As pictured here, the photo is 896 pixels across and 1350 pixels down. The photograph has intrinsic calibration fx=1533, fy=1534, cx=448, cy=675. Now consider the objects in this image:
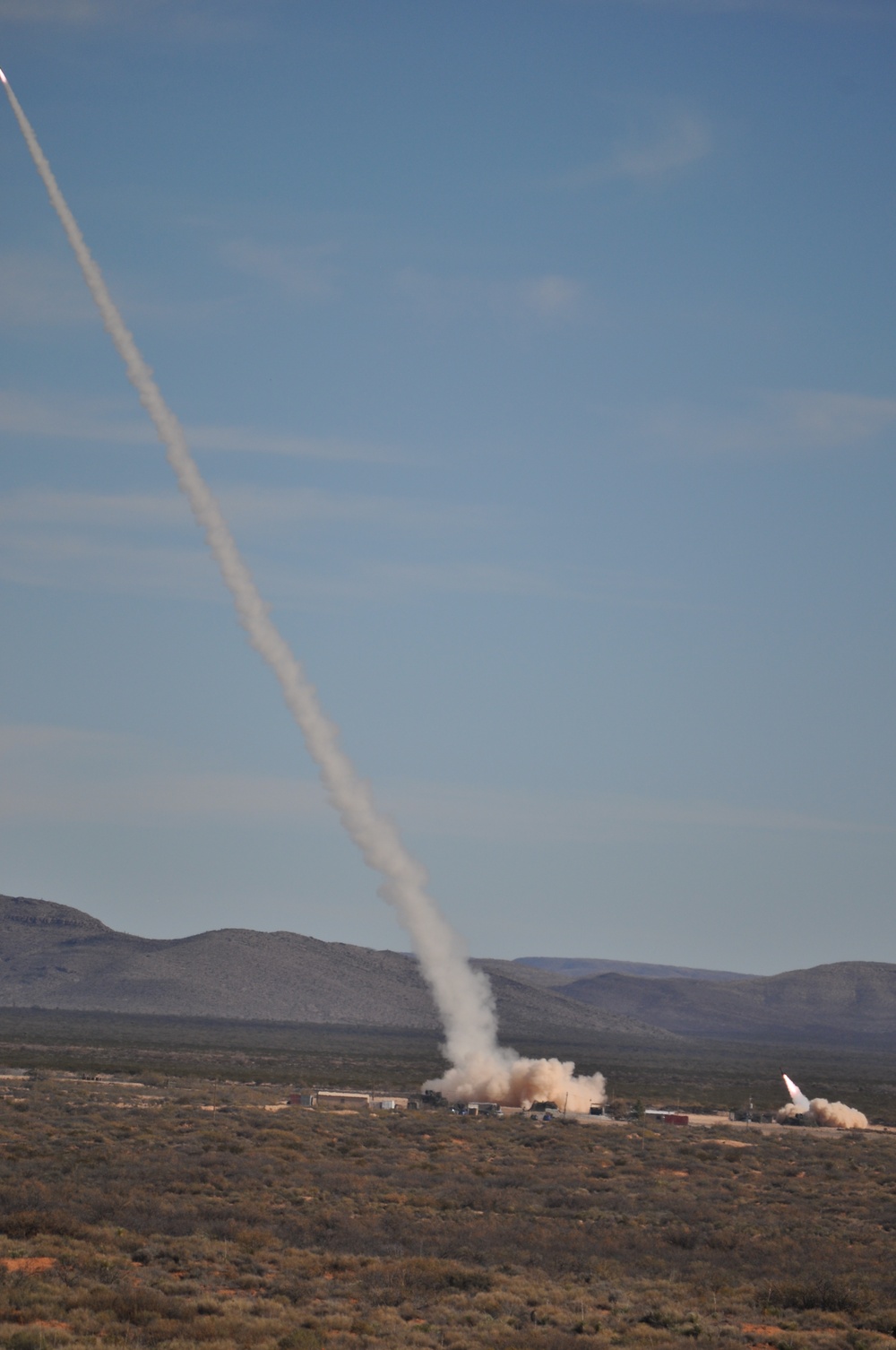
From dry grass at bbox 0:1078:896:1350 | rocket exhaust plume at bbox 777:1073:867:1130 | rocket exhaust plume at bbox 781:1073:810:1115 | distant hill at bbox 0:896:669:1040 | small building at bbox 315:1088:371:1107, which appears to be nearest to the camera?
dry grass at bbox 0:1078:896:1350

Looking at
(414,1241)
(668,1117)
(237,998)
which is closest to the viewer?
(414,1241)

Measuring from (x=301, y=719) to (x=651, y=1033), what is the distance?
148m

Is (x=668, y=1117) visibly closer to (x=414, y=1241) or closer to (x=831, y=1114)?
(x=831, y=1114)

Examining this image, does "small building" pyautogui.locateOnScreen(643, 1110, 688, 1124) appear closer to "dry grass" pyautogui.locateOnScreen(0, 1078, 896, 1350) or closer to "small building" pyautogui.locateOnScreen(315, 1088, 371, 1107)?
"small building" pyautogui.locateOnScreen(315, 1088, 371, 1107)

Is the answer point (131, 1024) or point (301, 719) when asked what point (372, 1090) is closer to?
point (301, 719)

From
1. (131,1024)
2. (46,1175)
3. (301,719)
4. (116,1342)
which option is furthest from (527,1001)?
(116,1342)

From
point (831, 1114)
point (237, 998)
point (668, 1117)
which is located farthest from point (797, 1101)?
point (237, 998)

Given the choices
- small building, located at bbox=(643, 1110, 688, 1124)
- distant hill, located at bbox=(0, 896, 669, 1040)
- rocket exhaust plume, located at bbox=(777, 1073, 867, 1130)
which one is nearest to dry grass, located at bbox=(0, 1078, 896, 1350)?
Answer: small building, located at bbox=(643, 1110, 688, 1124)

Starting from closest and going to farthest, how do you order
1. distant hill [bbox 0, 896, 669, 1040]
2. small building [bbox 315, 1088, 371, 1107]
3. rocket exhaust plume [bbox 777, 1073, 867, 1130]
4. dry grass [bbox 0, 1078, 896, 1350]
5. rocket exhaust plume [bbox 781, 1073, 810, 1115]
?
dry grass [bbox 0, 1078, 896, 1350]
small building [bbox 315, 1088, 371, 1107]
rocket exhaust plume [bbox 777, 1073, 867, 1130]
rocket exhaust plume [bbox 781, 1073, 810, 1115]
distant hill [bbox 0, 896, 669, 1040]

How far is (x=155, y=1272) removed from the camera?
2606cm

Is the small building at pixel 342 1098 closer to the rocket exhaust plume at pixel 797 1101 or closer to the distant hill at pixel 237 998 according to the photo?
the rocket exhaust plume at pixel 797 1101

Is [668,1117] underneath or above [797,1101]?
underneath

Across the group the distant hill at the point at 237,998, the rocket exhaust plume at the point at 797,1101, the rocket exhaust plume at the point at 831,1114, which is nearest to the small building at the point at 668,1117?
the rocket exhaust plume at the point at 831,1114

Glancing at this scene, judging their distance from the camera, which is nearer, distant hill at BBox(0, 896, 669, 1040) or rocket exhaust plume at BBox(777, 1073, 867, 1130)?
rocket exhaust plume at BBox(777, 1073, 867, 1130)
